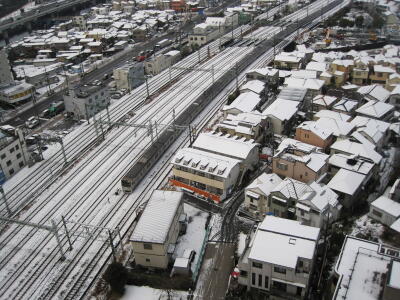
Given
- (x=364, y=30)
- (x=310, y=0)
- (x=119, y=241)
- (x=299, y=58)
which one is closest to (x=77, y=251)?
(x=119, y=241)

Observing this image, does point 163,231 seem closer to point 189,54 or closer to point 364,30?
point 189,54

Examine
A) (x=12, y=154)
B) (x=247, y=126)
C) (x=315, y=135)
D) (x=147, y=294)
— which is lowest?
(x=147, y=294)

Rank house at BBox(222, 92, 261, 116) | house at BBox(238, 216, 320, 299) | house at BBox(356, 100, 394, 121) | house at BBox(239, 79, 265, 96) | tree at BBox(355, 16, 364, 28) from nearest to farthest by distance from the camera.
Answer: house at BBox(238, 216, 320, 299) → house at BBox(356, 100, 394, 121) → house at BBox(222, 92, 261, 116) → house at BBox(239, 79, 265, 96) → tree at BBox(355, 16, 364, 28)

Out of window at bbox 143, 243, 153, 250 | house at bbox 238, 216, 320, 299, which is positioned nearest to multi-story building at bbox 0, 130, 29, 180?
window at bbox 143, 243, 153, 250

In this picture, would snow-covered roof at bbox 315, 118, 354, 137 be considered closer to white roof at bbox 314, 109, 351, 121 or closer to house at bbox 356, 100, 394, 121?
white roof at bbox 314, 109, 351, 121

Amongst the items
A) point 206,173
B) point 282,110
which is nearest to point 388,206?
point 206,173

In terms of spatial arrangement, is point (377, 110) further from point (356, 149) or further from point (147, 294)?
point (147, 294)

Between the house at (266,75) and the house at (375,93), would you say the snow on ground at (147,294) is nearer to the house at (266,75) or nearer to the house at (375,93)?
the house at (375,93)
